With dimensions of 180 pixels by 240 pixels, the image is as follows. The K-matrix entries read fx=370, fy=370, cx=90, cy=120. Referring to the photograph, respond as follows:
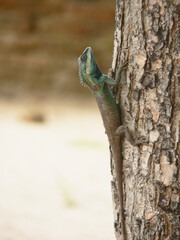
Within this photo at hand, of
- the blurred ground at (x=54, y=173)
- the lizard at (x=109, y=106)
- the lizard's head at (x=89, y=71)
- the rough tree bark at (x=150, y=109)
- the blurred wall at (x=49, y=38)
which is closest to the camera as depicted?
the rough tree bark at (x=150, y=109)

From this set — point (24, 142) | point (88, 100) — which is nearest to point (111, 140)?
point (24, 142)

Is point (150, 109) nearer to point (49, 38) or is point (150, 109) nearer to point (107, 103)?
point (107, 103)

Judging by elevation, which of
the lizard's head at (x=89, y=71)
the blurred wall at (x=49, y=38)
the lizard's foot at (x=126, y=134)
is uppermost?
the blurred wall at (x=49, y=38)

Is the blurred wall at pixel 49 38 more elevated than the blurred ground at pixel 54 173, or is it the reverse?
the blurred wall at pixel 49 38

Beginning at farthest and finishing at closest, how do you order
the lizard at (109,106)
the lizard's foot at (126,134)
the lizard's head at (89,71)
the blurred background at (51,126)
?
1. the blurred background at (51,126)
2. the lizard's head at (89,71)
3. the lizard at (109,106)
4. the lizard's foot at (126,134)

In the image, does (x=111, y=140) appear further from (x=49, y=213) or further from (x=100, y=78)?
(x=49, y=213)

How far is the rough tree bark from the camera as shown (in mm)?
2096

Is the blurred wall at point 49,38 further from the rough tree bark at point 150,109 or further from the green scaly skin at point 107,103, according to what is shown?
the rough tree bark at point 150,109

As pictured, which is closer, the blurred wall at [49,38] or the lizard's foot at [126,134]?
the lizard's foot at [126,134]

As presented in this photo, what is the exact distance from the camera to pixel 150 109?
87.2 inches

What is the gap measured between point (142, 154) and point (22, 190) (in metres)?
3.97

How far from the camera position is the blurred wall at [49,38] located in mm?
11289

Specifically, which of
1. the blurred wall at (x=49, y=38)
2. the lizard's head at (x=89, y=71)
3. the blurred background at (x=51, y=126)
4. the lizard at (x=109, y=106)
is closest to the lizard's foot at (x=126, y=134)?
the lizard at (x=109, y=106)

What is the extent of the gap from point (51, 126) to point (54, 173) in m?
2.96
